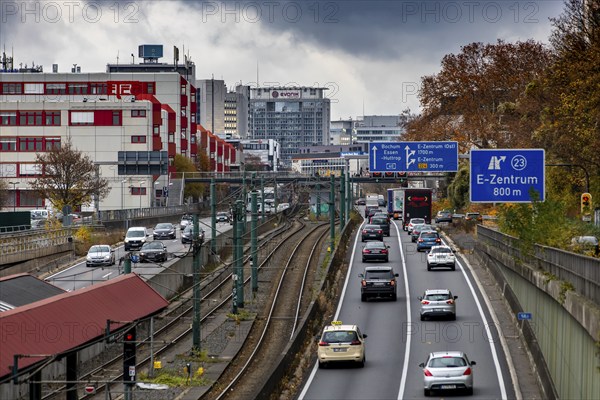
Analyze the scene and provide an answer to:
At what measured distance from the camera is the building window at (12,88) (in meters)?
134

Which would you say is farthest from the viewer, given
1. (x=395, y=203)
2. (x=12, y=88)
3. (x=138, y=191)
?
(x=12, y=88)

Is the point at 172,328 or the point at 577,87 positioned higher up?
the point at 577,87

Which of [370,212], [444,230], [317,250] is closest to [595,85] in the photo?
[317,250]

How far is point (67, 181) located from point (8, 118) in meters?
22.6

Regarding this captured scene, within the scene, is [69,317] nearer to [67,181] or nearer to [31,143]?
[67,181]

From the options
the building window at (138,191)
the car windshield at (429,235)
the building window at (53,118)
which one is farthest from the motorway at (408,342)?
the building window at (53,118)

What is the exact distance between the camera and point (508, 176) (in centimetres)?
4141

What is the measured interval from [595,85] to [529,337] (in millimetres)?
13874

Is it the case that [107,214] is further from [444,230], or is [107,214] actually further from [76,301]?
[76,301]

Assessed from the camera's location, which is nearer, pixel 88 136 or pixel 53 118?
pixel 53 118

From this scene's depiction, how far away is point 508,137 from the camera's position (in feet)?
301

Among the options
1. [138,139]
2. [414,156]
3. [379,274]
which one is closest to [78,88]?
[138,139]

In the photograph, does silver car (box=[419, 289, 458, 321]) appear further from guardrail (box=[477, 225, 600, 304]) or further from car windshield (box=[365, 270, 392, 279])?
car windshield (box=[365, 270, 392, 279])

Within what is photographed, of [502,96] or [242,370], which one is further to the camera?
[502,96]
